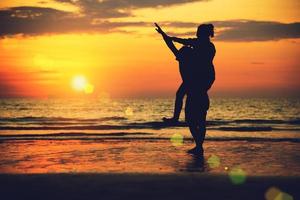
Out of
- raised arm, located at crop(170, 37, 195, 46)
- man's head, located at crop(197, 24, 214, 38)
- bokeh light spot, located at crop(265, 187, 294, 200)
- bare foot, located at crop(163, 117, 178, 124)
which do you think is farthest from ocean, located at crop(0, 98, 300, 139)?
bokeh light spot, located at crop(265, 187, 294, 200)

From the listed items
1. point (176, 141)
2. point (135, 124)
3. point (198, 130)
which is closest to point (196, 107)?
point (198, 130)

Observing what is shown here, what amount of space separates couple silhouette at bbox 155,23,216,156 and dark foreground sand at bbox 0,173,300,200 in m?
2.02

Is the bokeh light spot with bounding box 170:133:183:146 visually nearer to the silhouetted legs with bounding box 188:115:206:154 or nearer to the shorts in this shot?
the silhouetted legs with bounding box 188:115:206:154

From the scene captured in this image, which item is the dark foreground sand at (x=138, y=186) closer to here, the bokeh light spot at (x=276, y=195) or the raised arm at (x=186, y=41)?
the bokeh light spot at (x=276, y=195)

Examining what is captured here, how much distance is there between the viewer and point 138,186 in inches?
225

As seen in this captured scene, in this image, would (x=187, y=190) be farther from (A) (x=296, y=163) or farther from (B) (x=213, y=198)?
(A) (x=296, y=163)

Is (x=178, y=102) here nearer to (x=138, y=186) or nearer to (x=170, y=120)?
(x=170, y=120)

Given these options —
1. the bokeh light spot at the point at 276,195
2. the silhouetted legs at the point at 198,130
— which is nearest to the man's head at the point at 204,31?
the silhouetted legs at the point at 198,130

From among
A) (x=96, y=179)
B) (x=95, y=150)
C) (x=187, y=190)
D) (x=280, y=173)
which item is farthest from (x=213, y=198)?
(x=95, y=150)

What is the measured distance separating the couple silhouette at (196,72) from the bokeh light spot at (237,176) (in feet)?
5.02

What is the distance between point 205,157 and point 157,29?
3.33 m

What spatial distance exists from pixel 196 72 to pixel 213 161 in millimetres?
1949

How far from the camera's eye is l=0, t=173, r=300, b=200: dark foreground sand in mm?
5090

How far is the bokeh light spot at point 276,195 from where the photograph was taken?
4921 mm
